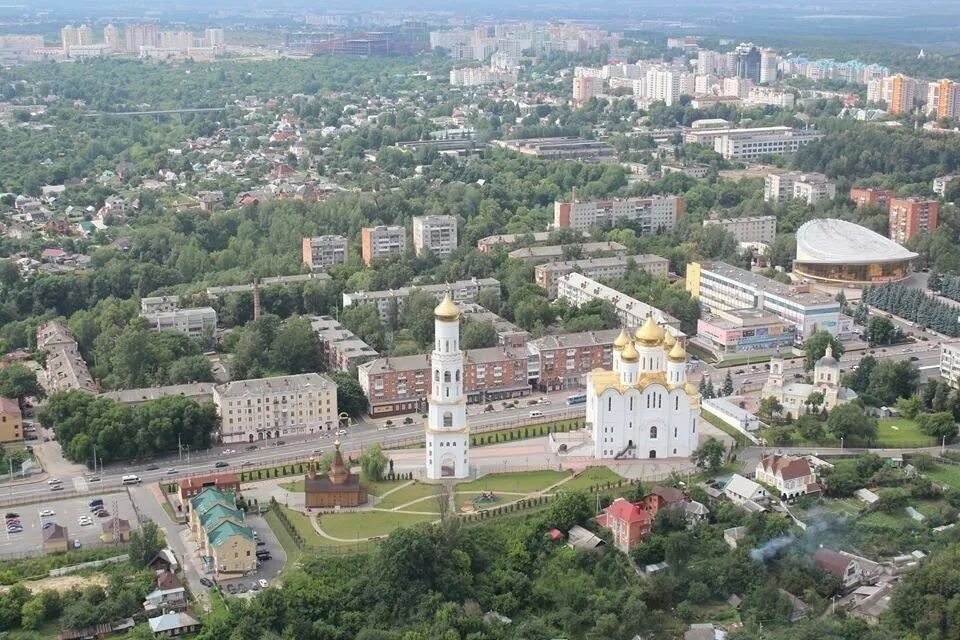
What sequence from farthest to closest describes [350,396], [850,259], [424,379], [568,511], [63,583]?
[850,259]
[424,379]
[350,396]
[568,511]
[63,583]

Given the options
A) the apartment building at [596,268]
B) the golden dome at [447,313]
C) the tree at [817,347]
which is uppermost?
the golden dome at [447,313]

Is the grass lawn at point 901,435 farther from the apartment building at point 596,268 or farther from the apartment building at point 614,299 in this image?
the apartment building at point 596,268

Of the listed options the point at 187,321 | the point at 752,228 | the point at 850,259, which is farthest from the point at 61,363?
the point at 752,228

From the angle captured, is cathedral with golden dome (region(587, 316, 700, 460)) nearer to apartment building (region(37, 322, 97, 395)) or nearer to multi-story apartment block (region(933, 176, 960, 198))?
apartment building (region(37, 322, 97, 395))

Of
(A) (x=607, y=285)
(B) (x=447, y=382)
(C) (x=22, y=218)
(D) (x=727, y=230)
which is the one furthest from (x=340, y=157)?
(B) (x=447, y=382)

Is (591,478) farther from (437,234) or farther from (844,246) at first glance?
(437,234)

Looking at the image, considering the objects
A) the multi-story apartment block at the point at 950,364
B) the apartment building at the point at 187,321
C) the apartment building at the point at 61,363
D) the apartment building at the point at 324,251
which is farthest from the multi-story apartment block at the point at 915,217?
the apartment building at the point at 61,363

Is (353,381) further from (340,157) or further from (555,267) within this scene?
(340,157)
